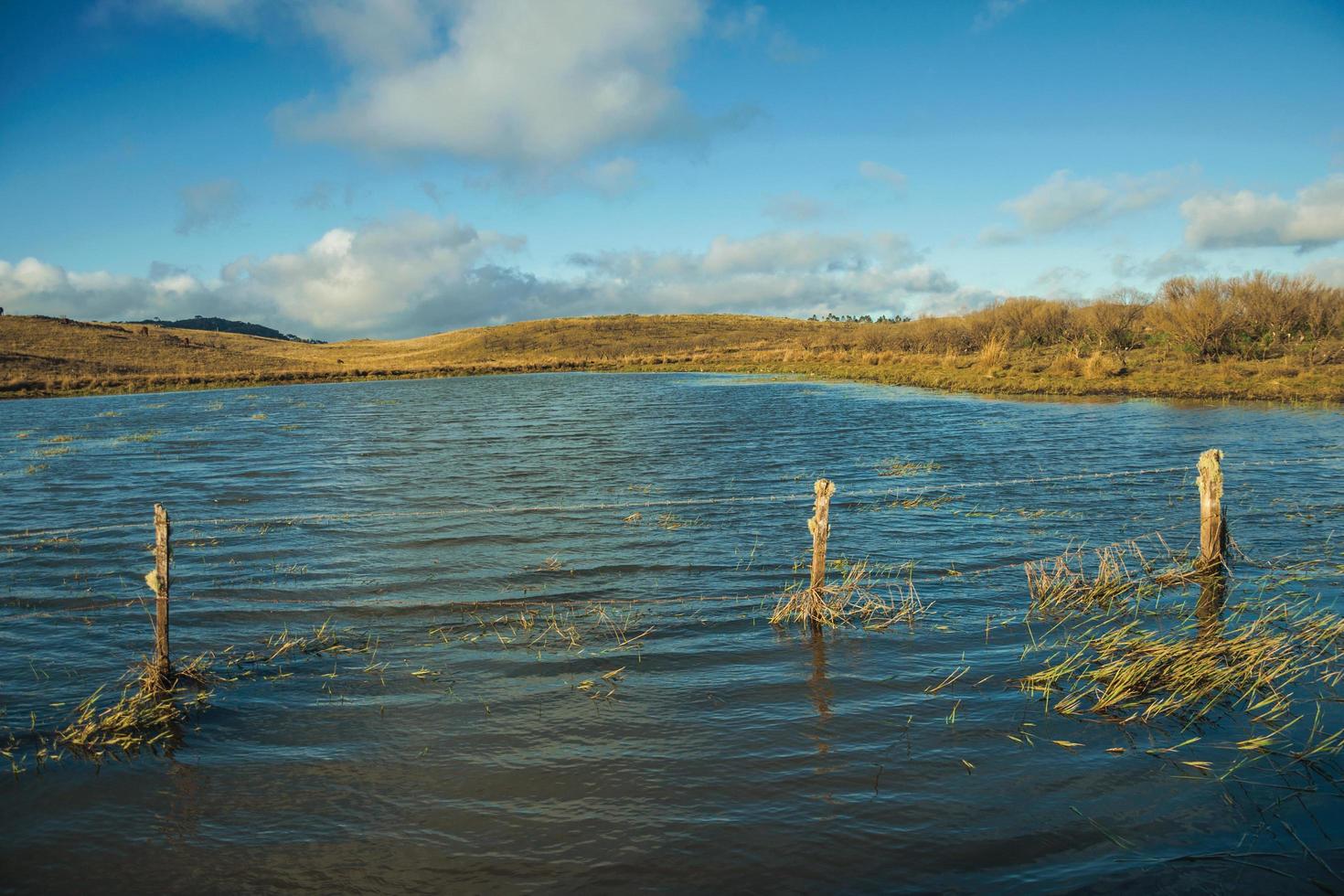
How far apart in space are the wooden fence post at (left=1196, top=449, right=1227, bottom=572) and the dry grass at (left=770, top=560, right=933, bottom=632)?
3.63 meters

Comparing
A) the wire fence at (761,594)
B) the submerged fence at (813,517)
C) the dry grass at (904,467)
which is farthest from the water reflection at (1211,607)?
the dry grass at (904,467)

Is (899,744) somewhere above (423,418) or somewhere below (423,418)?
below

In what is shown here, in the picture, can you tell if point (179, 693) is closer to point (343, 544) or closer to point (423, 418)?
point (343, 544)

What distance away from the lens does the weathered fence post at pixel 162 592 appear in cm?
793

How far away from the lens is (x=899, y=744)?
7.16m

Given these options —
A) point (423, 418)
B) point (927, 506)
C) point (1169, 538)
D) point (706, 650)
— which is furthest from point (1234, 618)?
point (423, 418)

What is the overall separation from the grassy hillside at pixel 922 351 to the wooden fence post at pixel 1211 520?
75.7 ft

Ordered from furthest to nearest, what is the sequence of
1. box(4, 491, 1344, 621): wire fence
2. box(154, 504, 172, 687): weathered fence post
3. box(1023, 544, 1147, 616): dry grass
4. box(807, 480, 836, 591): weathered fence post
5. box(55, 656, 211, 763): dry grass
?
1. box(4, 491, 1344, 621): wire fence
2. box(1023, 544, 1147, 616): dry grass
3. box(807, 480, 836, 591): weathered fence post
4. box(154, 504, 172, 687): weathered fence post
5. box(55, 656, 211, 763): dry grass

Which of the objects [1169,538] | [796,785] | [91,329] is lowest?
[796,785]

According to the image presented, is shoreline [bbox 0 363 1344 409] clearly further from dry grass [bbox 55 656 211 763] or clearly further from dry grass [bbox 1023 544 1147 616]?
dry grass [bbox 55 656 211 763]

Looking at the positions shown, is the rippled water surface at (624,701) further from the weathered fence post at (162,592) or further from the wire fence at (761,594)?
the weathered fence post at (162,592)

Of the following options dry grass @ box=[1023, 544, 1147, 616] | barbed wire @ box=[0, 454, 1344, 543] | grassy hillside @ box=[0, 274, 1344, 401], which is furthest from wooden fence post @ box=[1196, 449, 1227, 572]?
grassy hillside @ box=[0, 274, 1344, 401]

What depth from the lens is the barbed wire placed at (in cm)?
1523

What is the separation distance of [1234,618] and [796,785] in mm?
5868
